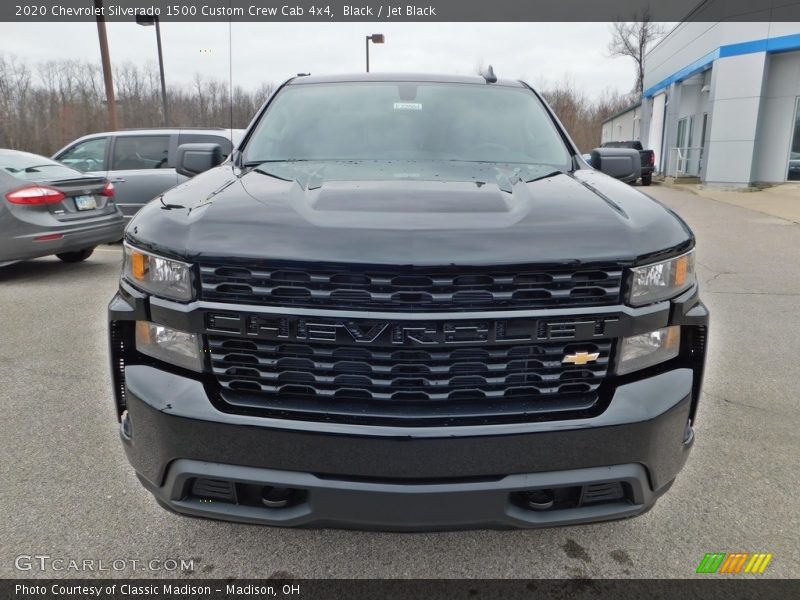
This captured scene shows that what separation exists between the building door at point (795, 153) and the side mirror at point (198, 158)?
75.1ft

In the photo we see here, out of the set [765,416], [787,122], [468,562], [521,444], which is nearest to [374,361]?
[521,444]

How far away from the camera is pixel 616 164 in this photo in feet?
10.6

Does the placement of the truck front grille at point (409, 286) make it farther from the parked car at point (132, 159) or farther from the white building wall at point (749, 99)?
the white building wall at point (749, 99)

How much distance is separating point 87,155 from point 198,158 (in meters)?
7.39

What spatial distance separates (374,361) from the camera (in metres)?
1.71

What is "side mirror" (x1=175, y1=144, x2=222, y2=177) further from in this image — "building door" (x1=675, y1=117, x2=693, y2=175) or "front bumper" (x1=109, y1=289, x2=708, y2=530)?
"building door" (x1=675, y1=117, x2=693, y2=175)

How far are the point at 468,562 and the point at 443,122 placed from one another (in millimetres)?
2082

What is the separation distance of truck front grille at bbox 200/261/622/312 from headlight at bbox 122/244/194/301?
0.26 ft

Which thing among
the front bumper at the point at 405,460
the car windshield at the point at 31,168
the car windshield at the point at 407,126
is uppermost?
the car windshield at the point at 407,126

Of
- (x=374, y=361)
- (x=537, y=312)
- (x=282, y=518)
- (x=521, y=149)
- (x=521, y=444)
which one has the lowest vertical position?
(x=282, y=518)

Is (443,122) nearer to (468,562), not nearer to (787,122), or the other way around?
(468,562)

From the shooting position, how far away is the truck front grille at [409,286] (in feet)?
5.43

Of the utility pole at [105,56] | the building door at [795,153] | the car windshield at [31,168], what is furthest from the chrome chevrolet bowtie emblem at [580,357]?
the building door at [795,153]

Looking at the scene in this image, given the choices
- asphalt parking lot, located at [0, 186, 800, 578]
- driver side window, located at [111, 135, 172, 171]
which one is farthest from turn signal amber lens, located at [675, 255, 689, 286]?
driver side window, located at [111, 135, 172, 171]
